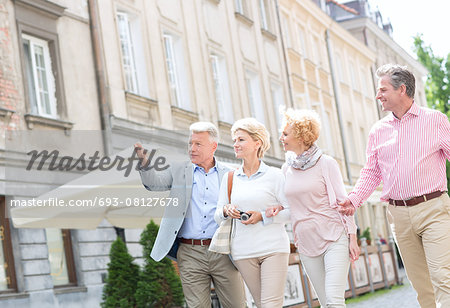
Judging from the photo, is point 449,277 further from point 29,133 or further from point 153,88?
point 153,88

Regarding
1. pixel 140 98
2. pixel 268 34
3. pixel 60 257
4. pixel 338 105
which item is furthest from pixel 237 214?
pixel 338 105

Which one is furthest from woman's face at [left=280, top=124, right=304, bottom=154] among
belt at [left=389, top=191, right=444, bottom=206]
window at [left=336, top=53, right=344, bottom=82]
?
window at [left=336, top=53, right=344, bottom=82]

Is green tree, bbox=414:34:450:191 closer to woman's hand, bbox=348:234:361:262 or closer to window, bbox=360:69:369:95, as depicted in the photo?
window, bbox=360:69:369:95

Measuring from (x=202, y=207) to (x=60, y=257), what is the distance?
26.4 ft

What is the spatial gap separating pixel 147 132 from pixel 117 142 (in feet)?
4.07

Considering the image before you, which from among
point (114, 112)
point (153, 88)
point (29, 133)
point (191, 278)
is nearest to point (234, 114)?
point (153, 88)

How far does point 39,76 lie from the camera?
48.0 ft

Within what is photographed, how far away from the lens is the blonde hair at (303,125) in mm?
6688

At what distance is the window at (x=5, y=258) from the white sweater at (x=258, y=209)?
23.5ft

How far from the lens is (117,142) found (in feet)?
52.2

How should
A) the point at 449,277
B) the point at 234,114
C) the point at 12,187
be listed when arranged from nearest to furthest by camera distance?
the point at 449,277 → the point at 12,187 → the point at 234,114

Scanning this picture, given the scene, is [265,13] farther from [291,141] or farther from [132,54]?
[291,141]

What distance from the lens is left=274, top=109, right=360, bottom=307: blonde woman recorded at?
254 inches

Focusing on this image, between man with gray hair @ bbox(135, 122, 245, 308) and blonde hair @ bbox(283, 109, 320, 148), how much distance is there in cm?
66
